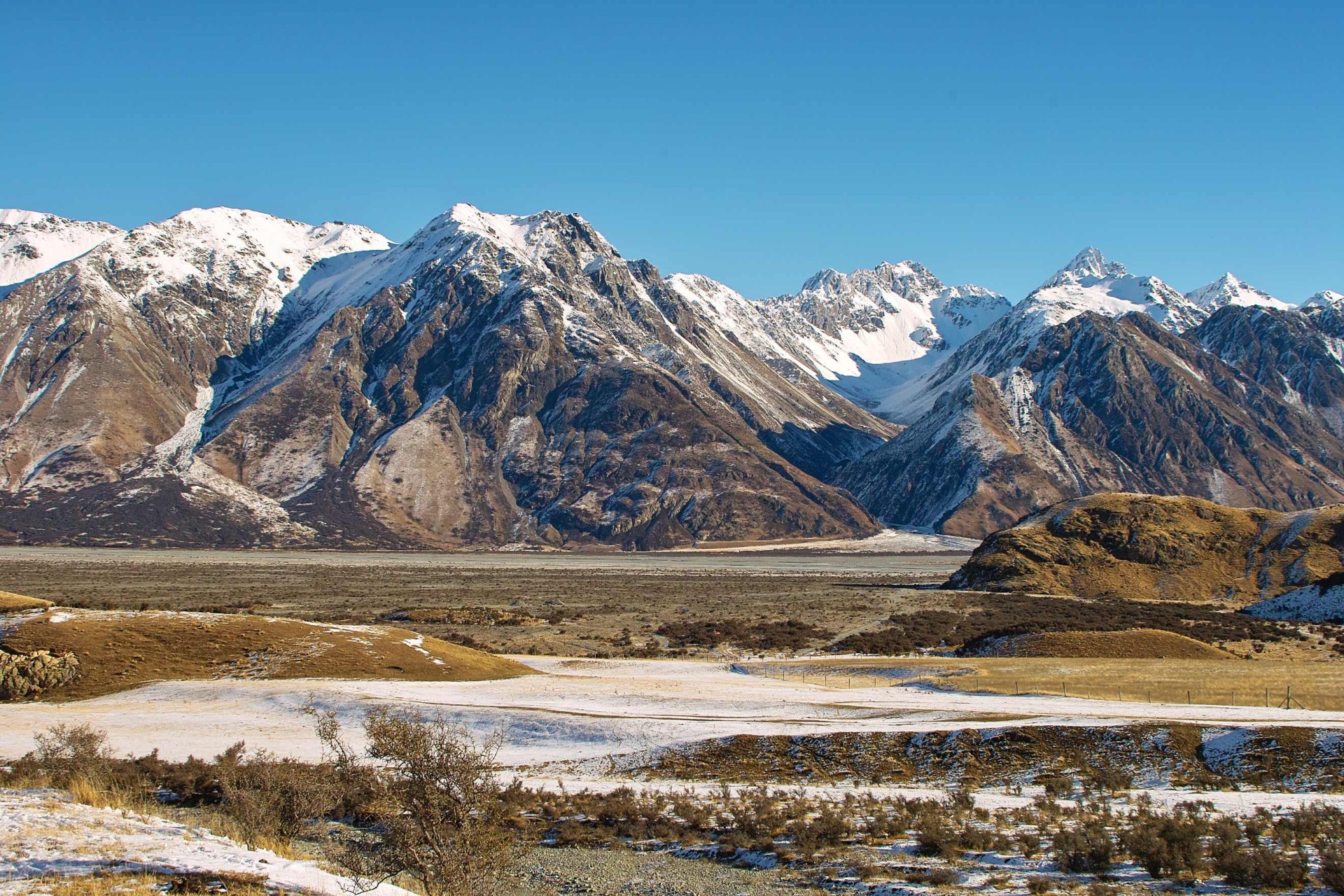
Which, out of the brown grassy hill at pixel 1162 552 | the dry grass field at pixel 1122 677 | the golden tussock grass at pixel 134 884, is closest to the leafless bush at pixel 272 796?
the golden tussock grass at pixel 134 884

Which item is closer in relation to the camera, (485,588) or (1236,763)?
(1236,763)

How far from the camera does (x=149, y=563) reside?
132 m

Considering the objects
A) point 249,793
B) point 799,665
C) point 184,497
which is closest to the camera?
point 249,793

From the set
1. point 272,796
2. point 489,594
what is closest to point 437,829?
point 272,796

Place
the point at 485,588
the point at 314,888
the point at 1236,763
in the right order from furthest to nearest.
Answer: the point at 485,588, the point at 1236,763, the point at 314,888

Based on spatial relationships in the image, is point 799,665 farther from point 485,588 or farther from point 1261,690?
point 485,588

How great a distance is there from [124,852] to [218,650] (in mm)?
24570

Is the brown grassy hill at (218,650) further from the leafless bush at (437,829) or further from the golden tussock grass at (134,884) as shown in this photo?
the golden tussock grass at (134,884)

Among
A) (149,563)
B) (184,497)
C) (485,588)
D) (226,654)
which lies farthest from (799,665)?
A: (184,497)

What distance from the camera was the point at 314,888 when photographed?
13305 mm

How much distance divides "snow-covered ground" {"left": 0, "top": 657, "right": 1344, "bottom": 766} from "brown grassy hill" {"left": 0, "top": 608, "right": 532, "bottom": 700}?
54.1 inches

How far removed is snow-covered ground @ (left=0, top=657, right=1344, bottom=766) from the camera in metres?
27.2

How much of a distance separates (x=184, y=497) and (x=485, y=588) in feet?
406

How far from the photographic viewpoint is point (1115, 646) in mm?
46594
